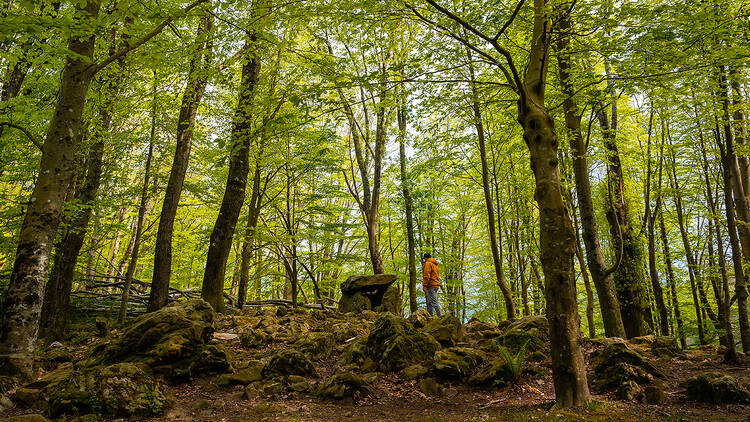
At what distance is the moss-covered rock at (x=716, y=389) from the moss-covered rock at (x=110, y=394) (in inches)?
244

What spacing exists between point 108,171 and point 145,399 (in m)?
9.45

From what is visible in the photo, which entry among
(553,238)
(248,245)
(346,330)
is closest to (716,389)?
(553,238)

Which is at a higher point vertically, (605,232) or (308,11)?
(308,11)

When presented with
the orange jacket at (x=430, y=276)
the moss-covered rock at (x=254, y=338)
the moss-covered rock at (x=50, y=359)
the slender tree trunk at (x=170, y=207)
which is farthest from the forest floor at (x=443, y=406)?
the orange jacket at (x=430, y=276)

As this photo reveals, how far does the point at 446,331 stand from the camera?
21.9 feet

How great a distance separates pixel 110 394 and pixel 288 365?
2.25 m

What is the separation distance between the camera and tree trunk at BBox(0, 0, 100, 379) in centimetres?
496


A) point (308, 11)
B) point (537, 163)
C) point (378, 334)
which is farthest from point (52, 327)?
point (537, 163)

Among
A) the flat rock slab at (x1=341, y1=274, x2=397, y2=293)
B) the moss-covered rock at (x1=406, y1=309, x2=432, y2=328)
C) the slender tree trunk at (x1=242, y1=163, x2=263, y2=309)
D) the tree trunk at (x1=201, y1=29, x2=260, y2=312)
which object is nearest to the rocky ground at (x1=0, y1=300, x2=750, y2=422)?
the moss-covered rock at (x1=406, y1=309, x2=432, y2=328)

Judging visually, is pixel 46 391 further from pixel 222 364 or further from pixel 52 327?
pixel 52 327

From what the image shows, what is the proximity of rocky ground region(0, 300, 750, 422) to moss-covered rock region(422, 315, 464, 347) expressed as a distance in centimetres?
2

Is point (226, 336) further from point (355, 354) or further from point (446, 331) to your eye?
point (446, 331)

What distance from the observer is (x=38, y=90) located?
9.18 metres

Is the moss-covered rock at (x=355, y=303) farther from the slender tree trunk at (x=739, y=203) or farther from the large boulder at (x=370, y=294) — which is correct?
the slender tree trunk at (x=739, y=203)
